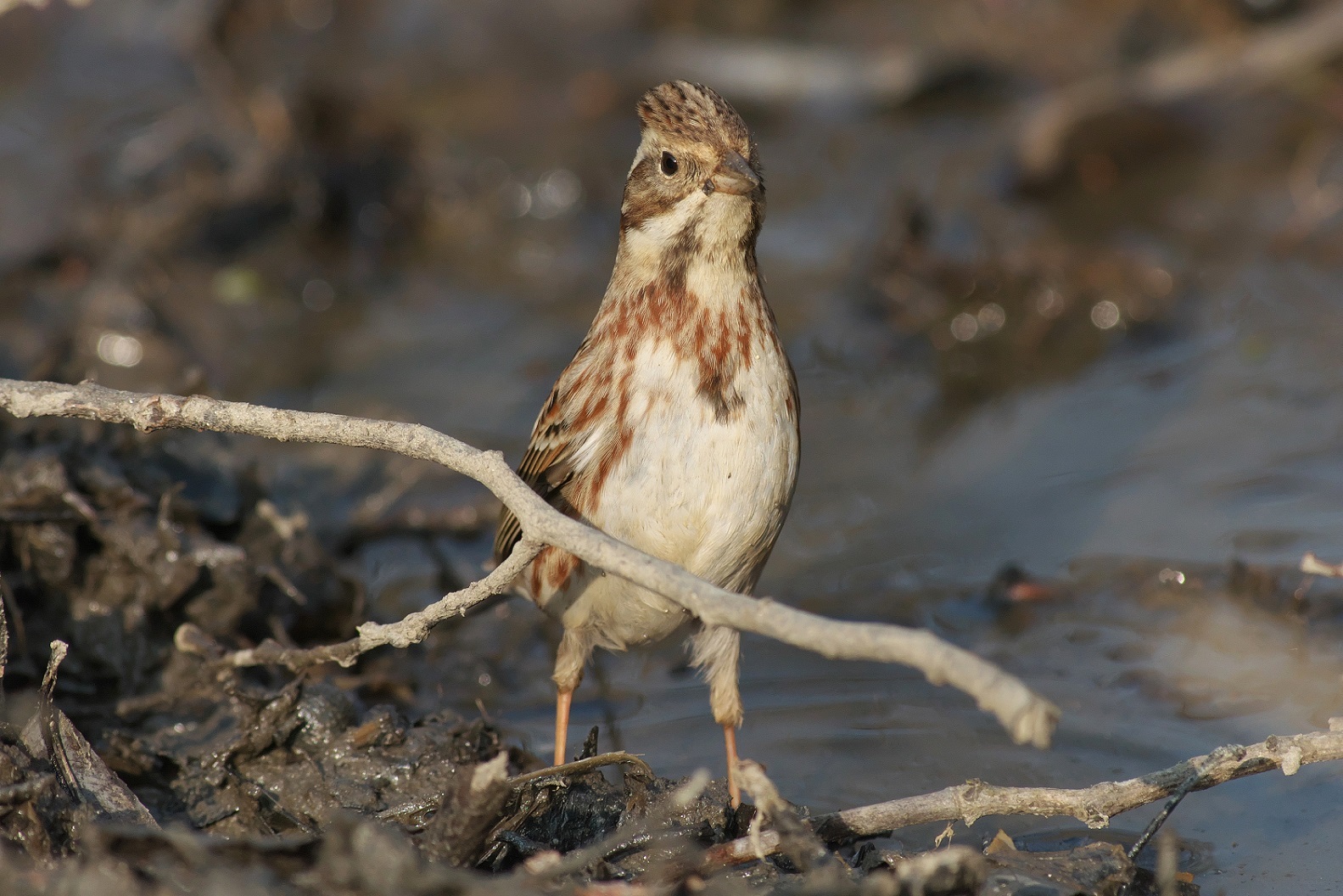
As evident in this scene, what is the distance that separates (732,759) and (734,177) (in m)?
1.91

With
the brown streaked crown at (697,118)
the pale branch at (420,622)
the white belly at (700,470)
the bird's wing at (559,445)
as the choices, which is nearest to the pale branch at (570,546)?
the pale branch at (420,622)

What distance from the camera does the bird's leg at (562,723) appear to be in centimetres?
520

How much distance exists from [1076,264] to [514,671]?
14.0ft

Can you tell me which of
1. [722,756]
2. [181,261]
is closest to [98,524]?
[722,756]

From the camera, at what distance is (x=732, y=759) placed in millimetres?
5012

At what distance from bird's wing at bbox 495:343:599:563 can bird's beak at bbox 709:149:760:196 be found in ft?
2.52

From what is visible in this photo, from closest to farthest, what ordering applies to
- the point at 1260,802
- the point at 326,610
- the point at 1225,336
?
the point at 1260,802 → the point at 326,610 → the point at 1225,336

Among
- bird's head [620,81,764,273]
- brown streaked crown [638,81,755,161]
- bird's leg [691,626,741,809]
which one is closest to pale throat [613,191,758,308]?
bird's head [620,81,764,273]

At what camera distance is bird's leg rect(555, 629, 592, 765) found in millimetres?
5238

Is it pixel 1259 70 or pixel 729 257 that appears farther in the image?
pixel 1259 70

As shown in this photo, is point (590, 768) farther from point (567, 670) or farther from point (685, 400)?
point (685, 400)

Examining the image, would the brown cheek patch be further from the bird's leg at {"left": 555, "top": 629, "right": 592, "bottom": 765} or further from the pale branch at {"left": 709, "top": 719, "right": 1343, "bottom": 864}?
the pale branch at {"left": 709, "top": 719, "right": 1343, "bottom": 864}

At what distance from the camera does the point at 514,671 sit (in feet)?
20.1

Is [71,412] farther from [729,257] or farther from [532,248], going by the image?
[532,248]
